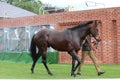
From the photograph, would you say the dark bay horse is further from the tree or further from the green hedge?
the tree

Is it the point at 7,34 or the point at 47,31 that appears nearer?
the point at 47,31

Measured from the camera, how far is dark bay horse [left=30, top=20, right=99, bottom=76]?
14.6 metres

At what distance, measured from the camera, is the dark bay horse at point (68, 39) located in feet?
48.0

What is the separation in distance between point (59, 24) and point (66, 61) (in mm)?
2943

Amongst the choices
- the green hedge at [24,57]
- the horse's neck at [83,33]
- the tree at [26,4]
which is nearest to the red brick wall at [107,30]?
the green hedge at [24,57]

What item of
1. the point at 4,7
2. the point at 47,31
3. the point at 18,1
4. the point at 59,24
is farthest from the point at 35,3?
the point at 47,31

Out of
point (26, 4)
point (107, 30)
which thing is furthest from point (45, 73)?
point (26, 4)

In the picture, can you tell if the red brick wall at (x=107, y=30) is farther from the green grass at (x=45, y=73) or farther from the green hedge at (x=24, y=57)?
the green grass at (x=45, y=73)

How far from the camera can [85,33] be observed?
48.4 feet

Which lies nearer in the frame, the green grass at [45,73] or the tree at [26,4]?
the green grass at [45,73]

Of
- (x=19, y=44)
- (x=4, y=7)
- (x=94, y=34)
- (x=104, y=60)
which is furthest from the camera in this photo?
(x=4, y=7)

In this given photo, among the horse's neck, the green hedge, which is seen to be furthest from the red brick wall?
the horse's neck

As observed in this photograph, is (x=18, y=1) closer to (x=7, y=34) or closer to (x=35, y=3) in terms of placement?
(x=35, y=3)

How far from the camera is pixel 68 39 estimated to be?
1488 centimetres
